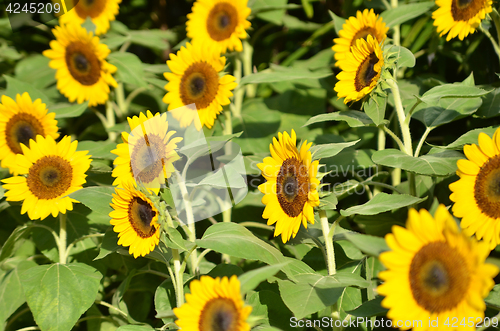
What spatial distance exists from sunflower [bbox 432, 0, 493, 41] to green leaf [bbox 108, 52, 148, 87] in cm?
92

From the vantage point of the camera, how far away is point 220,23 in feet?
4.49

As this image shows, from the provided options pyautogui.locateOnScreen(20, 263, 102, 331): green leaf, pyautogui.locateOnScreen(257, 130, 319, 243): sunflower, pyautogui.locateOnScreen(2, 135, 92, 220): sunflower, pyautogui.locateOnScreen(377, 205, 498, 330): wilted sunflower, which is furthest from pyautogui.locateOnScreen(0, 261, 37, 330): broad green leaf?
pyautogui.locateOnScreen(377, 205, 498, 330): wilted sunflower

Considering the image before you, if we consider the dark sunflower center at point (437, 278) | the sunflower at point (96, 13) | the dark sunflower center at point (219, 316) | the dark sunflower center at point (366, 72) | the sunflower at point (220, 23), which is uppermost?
the sunflower at point (96, 13)

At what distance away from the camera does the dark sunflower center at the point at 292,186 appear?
832 mm

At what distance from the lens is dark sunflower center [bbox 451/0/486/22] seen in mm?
997

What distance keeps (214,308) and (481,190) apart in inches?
21.4

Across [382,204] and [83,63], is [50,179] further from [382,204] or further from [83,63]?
[382,204]

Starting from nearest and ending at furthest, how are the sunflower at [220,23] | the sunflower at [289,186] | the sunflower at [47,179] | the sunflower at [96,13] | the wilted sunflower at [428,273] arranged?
the wilted sunflower at [428,273], the sunflower at [289,186], the sunflower at [47,179], the sunflower at [220,23], the sunflower at [96,13]

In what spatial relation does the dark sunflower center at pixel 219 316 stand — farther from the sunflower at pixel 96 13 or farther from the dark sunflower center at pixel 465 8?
the sunflower at pixel 96 13

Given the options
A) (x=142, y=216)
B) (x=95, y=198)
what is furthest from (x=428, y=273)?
(x=95, y=198)

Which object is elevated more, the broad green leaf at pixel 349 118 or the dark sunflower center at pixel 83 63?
the dark sunflower center at pixel 83 63

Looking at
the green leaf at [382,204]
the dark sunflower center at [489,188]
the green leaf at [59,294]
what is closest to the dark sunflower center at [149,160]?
the green leaf at [59,294]

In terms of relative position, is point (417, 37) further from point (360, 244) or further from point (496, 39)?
point (360, 244)

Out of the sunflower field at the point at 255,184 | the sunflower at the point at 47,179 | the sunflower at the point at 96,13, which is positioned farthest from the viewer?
the sunflower at the point at 96,13
